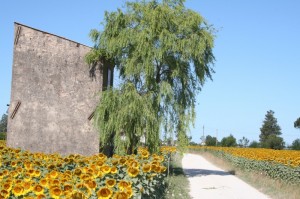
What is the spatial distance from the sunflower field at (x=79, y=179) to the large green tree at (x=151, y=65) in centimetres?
895

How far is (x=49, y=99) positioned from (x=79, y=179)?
13618mm

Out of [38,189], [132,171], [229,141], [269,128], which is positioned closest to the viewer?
[38,189]

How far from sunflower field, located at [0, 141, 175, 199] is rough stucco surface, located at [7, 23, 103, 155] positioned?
972 cm

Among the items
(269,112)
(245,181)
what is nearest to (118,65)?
(245,181)

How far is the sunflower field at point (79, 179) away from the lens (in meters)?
5.59

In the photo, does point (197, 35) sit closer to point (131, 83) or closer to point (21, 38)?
point (131, 83)

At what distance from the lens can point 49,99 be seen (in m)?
20.0

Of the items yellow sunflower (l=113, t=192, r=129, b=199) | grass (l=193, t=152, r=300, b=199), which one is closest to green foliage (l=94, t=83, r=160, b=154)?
grass (l=193, t=152, r=300, b=199)

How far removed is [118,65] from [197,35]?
12.3 feet

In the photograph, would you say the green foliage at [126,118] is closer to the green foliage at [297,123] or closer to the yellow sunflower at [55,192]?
the yellow sunflower at [55,192]

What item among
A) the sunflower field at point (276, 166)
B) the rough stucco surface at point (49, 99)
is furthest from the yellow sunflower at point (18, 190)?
the rough stucco surface at point (49, 99)

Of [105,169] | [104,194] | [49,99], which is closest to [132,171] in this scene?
[105,169]

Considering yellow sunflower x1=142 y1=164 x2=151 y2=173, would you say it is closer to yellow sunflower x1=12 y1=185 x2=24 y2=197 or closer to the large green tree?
yellow sunflower x1=12 y1=185 x2=24 y2=197

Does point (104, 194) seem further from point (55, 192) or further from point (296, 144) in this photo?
point (296, 144)
